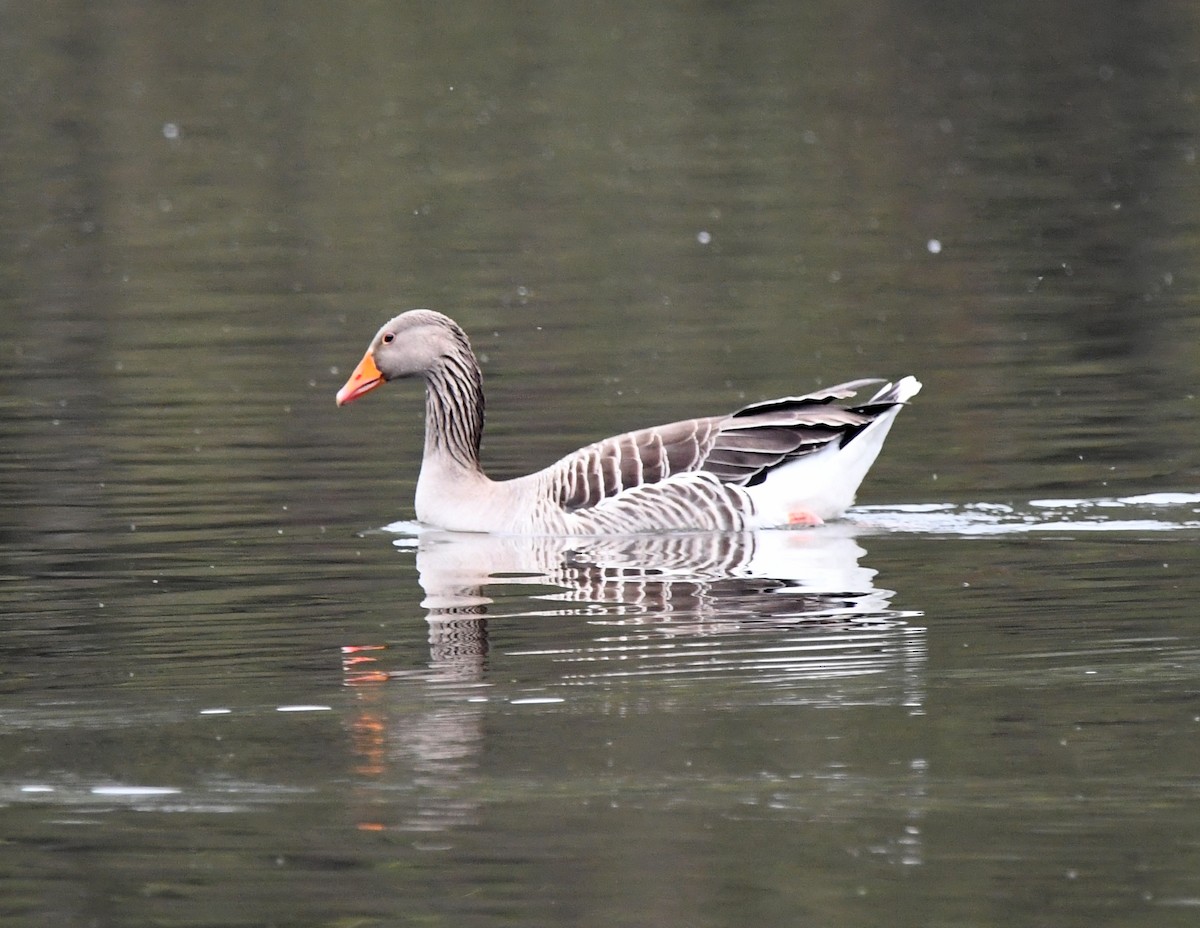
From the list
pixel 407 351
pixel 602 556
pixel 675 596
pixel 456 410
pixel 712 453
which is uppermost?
pixel 407 351

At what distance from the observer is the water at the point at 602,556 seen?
7590mm

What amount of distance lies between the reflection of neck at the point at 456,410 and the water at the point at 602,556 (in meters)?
0.66

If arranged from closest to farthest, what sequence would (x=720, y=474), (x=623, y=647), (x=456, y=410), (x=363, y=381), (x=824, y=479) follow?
(x=623, y=647), (x=824, y=479), (x=720, y=474), (x=456, y=410), (x=363, y=381)

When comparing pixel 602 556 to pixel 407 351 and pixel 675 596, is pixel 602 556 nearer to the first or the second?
pixel 675 596

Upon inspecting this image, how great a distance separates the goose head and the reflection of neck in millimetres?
51

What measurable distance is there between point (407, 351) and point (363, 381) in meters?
0.34

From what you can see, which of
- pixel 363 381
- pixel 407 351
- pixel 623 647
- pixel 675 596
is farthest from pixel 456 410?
pixel 623 647

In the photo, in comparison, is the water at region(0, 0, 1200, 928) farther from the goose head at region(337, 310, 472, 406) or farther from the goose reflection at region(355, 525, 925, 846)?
the goose head at region(337, 310, 472, 406)

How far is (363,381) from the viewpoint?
49.4ft

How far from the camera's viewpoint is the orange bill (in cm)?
1500

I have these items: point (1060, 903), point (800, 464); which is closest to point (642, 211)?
point (800, 464)

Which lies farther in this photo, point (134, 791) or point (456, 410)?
point (456, 410)

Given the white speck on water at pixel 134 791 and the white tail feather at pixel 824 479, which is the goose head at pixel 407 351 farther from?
the white speck on water at pixel 134 791

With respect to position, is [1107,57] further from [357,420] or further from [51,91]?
[357,420]
